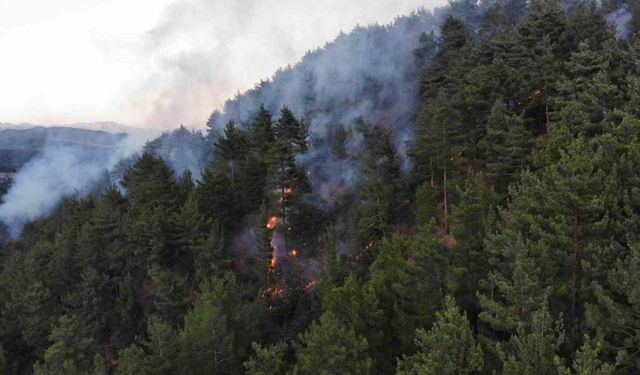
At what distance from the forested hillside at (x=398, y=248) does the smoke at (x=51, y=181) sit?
16.9 m

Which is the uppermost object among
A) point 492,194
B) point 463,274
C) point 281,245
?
point 492,194

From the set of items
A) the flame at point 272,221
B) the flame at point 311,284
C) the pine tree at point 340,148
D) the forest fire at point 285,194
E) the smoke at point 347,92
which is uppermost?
the smoke at point 347,92

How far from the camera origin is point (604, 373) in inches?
533

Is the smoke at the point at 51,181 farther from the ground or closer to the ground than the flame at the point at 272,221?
farther from the ground

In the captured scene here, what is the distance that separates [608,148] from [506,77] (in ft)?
62.7

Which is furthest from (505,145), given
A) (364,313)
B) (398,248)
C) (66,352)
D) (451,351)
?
(66,352)

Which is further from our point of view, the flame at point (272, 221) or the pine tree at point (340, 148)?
the pine tree at point (340, 148)

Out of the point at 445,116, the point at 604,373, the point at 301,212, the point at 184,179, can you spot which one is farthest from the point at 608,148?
the point at 184,179

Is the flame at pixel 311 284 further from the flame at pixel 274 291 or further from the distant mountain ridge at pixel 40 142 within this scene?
the distant mountain ridge at pixel 40 142

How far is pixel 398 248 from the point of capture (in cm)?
2553

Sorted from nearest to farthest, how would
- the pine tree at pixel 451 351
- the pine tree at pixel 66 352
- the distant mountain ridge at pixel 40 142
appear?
the pine tree at pixel 451 351 → the pine tree at pixel 66 352 → the distant mountain ridge at pixel 40 142

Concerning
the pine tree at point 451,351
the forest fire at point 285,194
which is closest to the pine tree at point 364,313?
the pine tree at point 451,351

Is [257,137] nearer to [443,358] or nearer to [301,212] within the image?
[301,212]

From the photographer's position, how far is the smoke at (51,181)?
71.9 m
